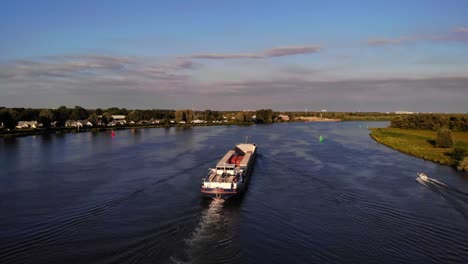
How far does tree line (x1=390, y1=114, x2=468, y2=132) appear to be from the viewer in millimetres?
83062

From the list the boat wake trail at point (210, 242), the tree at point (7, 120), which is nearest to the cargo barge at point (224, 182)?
the boat wake trail at point (210, 242)

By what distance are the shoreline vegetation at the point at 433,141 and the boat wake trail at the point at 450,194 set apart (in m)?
7.92

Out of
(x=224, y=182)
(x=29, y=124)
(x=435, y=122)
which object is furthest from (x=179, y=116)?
(x=224, y=182)

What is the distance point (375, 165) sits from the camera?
38312mm

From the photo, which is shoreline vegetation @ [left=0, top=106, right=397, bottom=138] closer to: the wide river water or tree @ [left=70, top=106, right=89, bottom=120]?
tree @ [left=70, top=106, right=89, bottom=120]

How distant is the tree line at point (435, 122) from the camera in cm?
8306

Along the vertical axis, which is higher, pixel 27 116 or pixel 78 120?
pixel 27 116

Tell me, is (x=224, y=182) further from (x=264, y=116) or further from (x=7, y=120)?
(x=264, y=116)

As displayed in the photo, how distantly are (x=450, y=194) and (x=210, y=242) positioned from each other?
19.4m

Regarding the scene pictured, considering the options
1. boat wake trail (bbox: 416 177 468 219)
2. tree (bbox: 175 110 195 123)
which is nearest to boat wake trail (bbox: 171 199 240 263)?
boat wake trail (bbox: 416 177 468 219)

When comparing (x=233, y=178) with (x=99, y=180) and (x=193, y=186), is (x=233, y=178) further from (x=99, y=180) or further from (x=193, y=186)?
(x=99, y=180)

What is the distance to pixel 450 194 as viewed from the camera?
1017 inches

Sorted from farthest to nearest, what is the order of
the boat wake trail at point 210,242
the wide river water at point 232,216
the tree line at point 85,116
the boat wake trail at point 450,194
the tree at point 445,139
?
the tree line at point 85,116 → the tree at point 445,139 → the boat wake trail at point 450,194 → the wide river water at point 232,216 → the boat wake trail at point 210,242

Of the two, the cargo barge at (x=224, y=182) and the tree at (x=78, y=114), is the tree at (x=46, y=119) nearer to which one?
the tree at (x=78, y=114)
